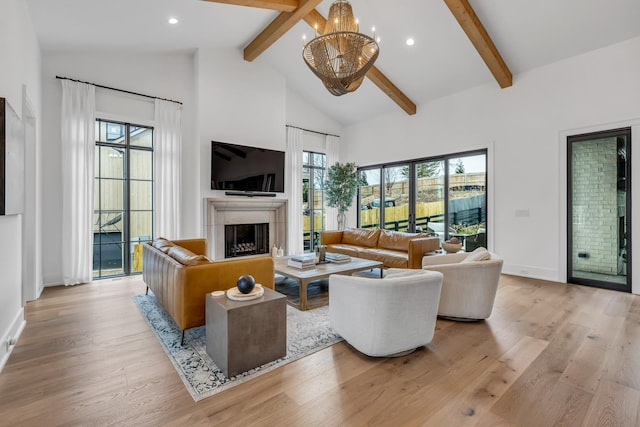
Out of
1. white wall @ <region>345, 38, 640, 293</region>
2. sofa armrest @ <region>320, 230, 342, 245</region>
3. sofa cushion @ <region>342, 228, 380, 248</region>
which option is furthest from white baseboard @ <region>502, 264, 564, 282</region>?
sofa armrest @ <region>320, 230, 342, 245</region>

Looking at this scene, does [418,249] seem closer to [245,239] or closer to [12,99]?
[245,239]

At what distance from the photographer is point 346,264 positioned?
425cm

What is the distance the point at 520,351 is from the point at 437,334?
66 cm

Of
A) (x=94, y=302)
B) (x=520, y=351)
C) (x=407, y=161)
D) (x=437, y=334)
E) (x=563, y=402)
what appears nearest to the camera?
(x=563, y=402)

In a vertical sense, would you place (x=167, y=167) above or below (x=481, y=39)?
below

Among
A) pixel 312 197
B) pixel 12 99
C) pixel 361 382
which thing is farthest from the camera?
pixel 312 197

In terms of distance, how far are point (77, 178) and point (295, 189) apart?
4.01m

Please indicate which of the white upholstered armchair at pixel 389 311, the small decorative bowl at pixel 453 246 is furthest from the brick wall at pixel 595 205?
the white upholstered armchair at pixel 389 311

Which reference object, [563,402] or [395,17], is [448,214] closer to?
[395,17]

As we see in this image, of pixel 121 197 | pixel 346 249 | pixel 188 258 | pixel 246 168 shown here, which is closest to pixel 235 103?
pixel 246 168

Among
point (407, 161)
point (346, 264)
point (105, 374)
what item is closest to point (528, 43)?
point (407, 161)

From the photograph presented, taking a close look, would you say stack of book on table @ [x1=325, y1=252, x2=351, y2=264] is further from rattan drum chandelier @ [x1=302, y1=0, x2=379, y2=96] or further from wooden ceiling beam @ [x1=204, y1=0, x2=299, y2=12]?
wooden ceiling beam @ [x1=204, y1=0, x2=299, y2=12]

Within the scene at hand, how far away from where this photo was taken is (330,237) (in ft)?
20.8

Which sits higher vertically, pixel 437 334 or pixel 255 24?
pixel 255 24
